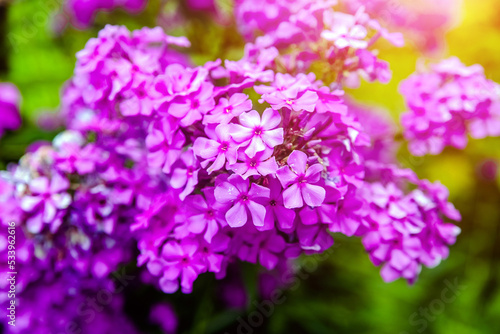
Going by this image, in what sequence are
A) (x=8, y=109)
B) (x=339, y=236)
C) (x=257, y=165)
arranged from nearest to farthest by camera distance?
(x=257, y=165)
(x=339, y=236)
(x=8, y=109)

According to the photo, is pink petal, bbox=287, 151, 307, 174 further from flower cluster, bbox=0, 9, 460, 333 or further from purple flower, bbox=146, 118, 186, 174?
purple flower, bbox=146, 118, 186, 174

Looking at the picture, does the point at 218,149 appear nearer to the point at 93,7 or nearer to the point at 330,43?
the point at 330,43

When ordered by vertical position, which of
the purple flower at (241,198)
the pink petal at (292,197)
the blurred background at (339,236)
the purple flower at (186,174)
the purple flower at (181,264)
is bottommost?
the blurred background at (339,236)

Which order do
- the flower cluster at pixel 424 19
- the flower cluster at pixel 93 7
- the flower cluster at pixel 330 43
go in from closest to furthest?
the flower cluster at pixel 330 43, the flower cluster at pixel 424 19, the flower cluster at pixel 93 7

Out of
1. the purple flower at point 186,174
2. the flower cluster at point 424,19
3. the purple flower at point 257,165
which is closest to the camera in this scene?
the purple flower at point 257,165

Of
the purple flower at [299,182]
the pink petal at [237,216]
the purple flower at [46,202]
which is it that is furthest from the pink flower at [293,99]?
the purple flower at [46,202]

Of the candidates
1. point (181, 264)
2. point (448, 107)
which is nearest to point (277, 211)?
point (181, 264)

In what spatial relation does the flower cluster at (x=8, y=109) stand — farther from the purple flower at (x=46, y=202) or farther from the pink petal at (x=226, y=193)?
the pink petal at (x=226, y=193)

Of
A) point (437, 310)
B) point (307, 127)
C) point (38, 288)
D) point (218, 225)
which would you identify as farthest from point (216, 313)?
point (437, 310)
